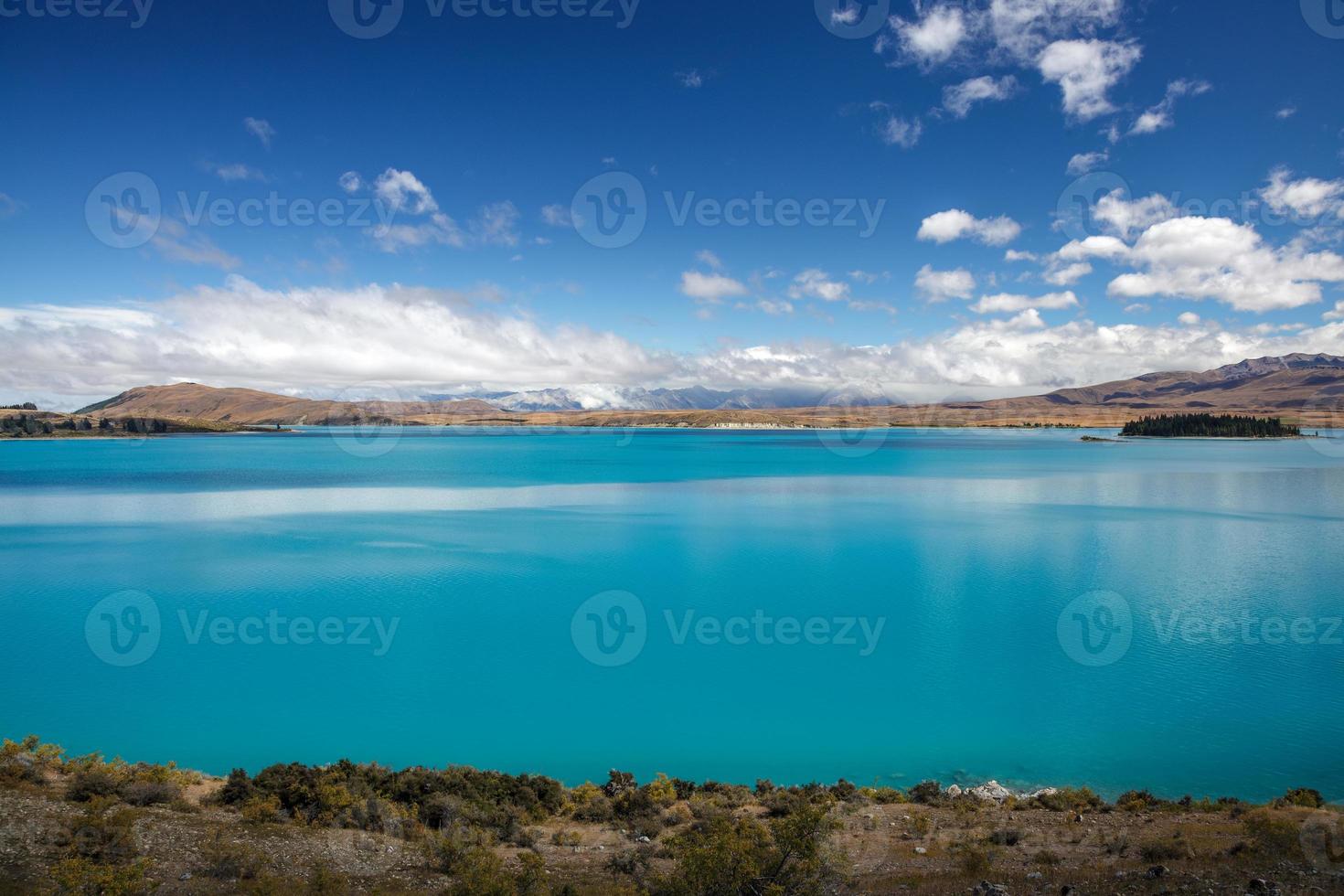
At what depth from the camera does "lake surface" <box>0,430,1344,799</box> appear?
13617 mm

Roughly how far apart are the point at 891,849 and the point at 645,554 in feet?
73.2

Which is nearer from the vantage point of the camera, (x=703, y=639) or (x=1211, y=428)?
(x=703, y=639)

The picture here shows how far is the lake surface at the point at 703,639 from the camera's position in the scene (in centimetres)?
1362

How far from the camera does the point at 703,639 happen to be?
2027 cm

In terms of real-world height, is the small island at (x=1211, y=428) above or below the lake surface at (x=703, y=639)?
above

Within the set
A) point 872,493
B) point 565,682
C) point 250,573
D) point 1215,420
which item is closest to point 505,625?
point 565,682

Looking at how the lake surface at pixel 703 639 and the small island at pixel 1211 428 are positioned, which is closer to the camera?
the lake surface at pixel 703 639

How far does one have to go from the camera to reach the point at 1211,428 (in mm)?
131375

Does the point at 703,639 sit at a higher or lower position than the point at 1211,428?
lower

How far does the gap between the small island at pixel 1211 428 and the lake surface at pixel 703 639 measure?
102m

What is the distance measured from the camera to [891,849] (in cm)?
873

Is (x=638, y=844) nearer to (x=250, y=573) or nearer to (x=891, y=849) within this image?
(x=891, y=849)

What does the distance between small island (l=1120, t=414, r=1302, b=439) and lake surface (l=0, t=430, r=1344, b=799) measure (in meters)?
102

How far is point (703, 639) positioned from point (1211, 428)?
147455 millimetres
